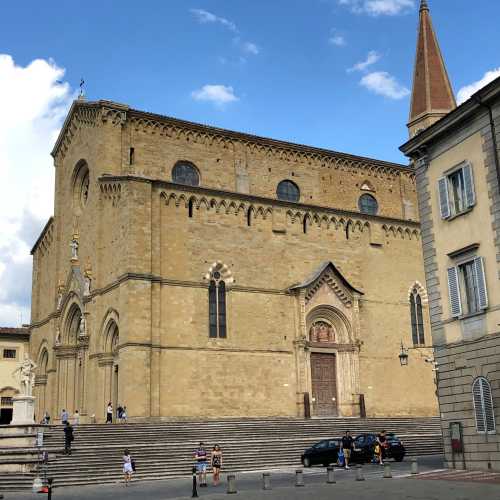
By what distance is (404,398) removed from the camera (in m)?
39.2

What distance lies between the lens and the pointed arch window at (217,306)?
35.1 meters

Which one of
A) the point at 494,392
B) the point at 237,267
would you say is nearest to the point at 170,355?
the point at 237,267

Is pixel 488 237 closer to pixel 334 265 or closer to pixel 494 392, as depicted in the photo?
pixel 494 392

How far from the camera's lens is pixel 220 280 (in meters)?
35.9

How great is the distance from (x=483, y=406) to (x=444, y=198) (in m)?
6.35

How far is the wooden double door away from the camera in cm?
3712

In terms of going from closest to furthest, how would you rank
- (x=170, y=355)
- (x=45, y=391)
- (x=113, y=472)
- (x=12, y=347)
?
(x=113, y=472)
(x=170, y=355)
(x=45, y=391)
(x=12, y=347)

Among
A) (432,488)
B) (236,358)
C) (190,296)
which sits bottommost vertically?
(432,488)

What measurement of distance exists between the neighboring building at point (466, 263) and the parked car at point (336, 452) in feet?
17.7

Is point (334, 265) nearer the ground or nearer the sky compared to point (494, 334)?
nearer the sky

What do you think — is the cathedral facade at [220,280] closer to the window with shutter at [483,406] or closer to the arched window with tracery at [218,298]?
the arched window with tracery at [218,298]

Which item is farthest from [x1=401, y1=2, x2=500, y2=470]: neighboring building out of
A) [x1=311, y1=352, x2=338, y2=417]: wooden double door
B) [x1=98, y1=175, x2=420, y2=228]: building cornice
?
[x1=311, y1=352, x2=338, y2=417]: wooden double door

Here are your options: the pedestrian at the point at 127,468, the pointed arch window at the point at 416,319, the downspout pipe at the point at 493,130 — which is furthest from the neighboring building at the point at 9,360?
the downspout pipe at the point at 493,130

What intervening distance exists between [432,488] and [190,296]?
19097mm
